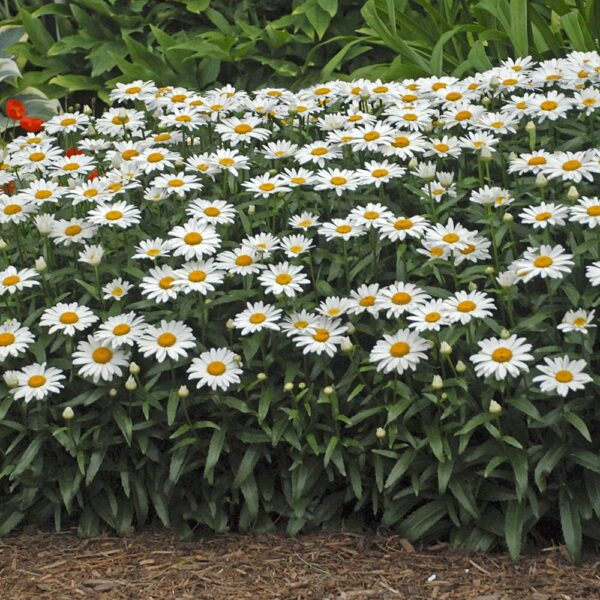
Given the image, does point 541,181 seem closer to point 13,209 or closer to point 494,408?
point 494,408

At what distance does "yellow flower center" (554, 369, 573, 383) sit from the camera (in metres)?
2.95

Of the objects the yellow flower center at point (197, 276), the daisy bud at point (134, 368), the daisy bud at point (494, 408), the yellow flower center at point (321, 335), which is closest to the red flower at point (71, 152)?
the yellow flower center at point (197, 276)

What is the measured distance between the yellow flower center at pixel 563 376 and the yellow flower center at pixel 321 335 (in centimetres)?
67

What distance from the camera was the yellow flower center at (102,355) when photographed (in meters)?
3.28

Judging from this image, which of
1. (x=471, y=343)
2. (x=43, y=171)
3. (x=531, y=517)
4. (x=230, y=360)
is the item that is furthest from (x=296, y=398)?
(x=43, y=171)

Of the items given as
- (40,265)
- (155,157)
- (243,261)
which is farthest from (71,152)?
(243,261)

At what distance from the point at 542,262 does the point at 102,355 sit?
50.6 inches

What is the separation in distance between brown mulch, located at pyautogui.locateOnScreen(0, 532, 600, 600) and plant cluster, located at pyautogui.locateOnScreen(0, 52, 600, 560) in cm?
7

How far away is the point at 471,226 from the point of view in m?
3.78

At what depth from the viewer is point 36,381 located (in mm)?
3279

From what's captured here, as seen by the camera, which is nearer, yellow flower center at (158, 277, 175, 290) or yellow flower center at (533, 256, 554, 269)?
yellow flower center at (533, 256, 554, 269)

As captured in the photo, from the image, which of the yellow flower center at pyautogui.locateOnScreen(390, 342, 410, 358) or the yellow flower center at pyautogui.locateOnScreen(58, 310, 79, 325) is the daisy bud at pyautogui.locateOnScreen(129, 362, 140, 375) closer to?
the yellow flower center at pyautogui.locateOnScreen(58, 310, 79, 325)

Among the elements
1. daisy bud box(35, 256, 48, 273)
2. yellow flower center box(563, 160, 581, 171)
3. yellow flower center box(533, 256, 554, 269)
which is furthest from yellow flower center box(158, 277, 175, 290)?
yellow flower center box(563, 160, 581, 171)

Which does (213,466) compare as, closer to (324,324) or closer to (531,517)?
(324,324)
